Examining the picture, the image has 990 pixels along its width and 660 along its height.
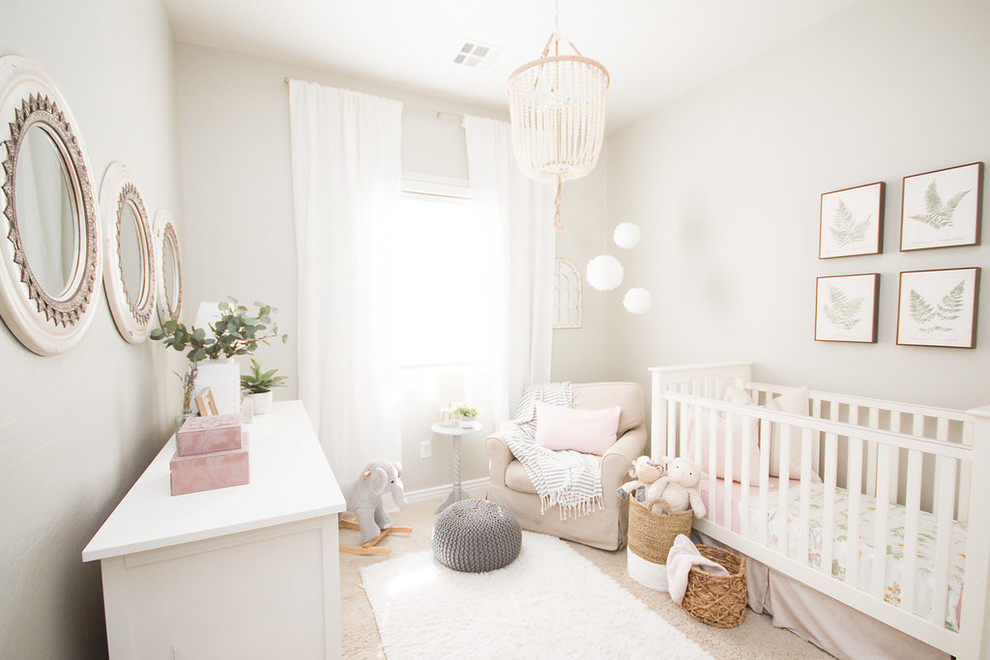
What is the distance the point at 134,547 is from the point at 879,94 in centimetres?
316

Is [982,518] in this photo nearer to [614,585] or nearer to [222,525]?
[614,585]

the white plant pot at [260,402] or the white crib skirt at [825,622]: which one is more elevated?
the white plant pot at [260,402]

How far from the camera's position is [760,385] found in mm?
2498

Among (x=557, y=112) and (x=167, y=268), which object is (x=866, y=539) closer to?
(x=557, y=112)

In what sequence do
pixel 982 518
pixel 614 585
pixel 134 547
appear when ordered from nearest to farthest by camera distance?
pixel 134 547
pixel 982 518
pixel 614 585

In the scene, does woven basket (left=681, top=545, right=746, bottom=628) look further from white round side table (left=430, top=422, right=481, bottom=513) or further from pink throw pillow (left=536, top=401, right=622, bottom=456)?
white round side table (left=430, top=422, right=481, bottom=513)

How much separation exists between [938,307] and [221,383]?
2.90 m

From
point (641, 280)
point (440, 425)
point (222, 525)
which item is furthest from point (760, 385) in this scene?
point (222, 525)

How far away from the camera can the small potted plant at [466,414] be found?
2.84m

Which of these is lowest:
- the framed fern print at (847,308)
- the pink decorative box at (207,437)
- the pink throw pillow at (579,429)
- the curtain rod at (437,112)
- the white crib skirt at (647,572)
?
the white crib skirt at (647,572)

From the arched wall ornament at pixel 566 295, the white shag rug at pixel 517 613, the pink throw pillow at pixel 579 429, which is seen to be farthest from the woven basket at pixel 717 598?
the arched wall ornament at pixel 566 295

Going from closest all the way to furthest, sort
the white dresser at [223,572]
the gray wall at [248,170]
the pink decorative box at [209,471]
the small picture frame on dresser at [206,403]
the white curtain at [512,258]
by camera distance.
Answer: the white dresser at [223,572] < the pink decorative box at [209,471] < the small picture frame on dresser at [206,403] < the gray wall at [248,170] < the white curtain at [512,258]

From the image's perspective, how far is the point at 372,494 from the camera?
2439mm

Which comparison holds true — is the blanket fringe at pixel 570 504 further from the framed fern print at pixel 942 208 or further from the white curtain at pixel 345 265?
the framed fern print at pixel 942 208
